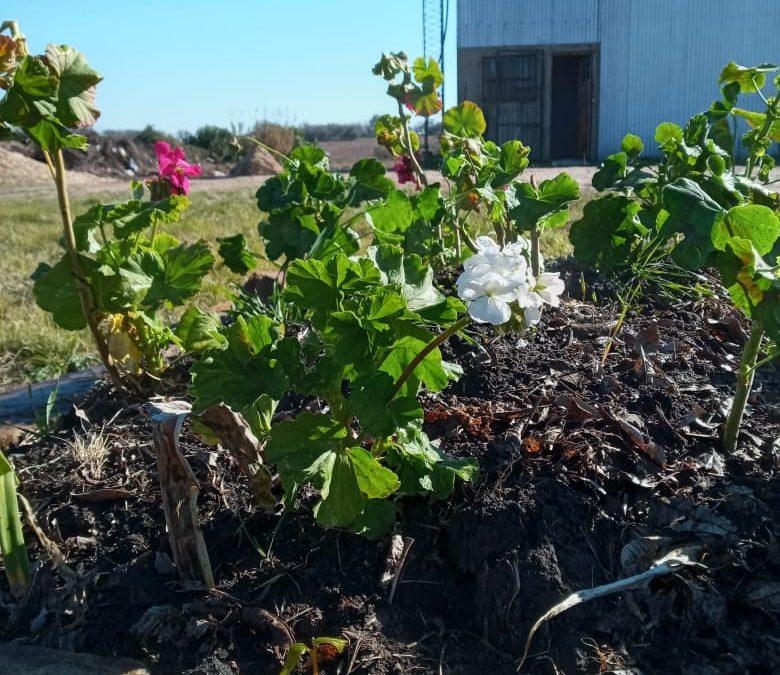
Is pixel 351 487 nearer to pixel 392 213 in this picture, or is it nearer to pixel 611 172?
pixel 392 213

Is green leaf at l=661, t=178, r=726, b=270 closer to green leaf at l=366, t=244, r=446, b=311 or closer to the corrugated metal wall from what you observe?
Answer: green leaf at l=366, t=244, r=446, b=311

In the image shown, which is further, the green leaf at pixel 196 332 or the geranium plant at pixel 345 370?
the green leaf at pixel 196 332

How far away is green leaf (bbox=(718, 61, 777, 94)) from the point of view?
2.16m

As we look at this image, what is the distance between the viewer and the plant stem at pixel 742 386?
1.60 m

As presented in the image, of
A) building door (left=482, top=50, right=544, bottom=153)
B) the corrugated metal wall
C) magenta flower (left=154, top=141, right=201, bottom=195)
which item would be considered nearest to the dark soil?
magenta flower (left=154, top=141, right=201, bottom=195)

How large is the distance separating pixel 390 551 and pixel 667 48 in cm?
1586

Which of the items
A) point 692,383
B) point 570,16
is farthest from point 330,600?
point 570,16

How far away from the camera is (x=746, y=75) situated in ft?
7.13

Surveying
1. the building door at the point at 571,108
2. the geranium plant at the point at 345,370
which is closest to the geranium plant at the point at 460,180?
the geranium plant at the point at 345,370

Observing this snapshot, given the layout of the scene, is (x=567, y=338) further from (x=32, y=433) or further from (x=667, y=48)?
(x=667, y=48)

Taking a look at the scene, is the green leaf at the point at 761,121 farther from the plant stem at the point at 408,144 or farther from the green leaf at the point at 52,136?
the green leaf at the point at 52,136

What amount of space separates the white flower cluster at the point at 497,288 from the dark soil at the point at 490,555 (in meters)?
0.51

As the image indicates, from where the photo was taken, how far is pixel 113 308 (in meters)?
1.94

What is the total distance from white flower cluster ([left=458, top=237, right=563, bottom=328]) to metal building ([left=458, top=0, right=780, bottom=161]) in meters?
15.0
